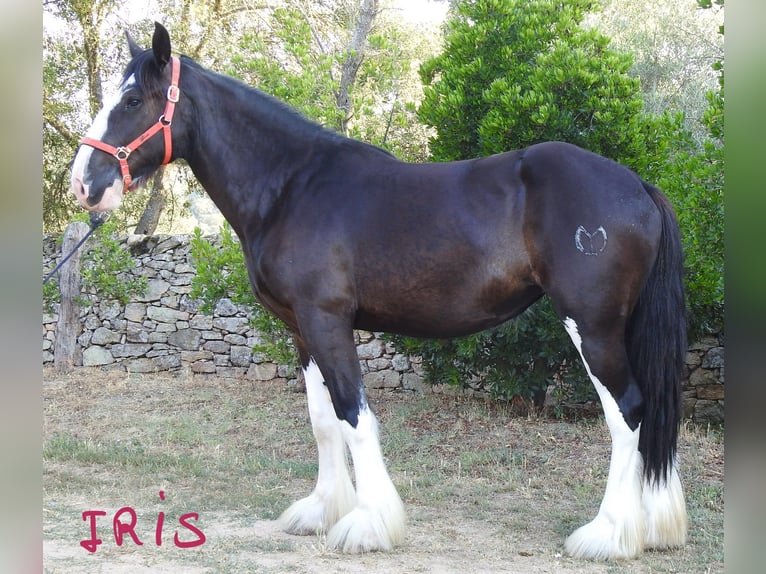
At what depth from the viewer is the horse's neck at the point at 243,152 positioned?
11.2 ft

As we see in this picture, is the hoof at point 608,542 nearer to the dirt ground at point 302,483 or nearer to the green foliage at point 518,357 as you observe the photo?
the dirt ground at point 302,483

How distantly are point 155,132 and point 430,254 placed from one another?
1457 mm

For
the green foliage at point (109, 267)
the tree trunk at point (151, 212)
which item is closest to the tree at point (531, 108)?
the green foliage at point (109, 267)

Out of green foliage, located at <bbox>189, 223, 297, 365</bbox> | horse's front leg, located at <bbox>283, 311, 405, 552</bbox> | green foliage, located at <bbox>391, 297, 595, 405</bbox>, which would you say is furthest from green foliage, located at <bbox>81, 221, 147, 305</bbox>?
horse's front leg, located at <bbox>283, 311, 405, 552</bbox>

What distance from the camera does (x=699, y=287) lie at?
17.5ft

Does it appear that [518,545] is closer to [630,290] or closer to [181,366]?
[630,290]

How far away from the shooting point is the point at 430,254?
317cm

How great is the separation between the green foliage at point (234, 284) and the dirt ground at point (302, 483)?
0.63 meters

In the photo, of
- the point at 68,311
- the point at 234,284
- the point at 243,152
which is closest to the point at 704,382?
the point at 234,284

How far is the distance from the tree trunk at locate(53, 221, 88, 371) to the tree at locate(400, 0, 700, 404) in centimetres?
538

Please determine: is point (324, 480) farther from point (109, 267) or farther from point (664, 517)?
point (109, 267)

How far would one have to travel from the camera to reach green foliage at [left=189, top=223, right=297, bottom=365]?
6699mm

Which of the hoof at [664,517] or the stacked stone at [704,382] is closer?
the hoof at [664,517]

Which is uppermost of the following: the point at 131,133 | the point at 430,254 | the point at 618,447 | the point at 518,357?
the point at 131,133
